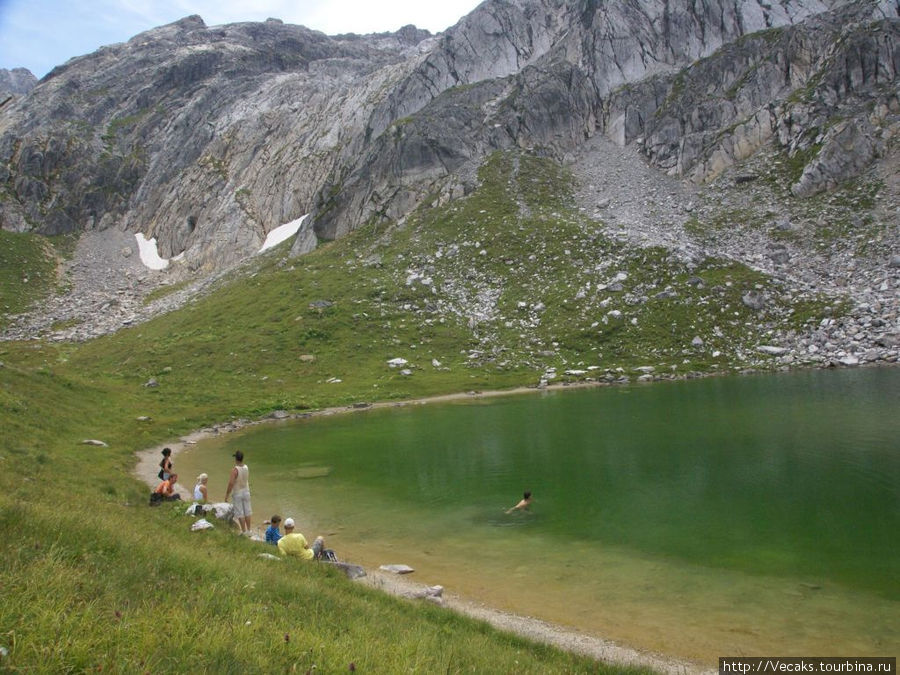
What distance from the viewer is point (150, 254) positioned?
144000mm

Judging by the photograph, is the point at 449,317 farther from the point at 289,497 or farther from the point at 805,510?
the point at 805,510

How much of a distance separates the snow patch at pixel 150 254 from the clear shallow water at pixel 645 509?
4464 inches

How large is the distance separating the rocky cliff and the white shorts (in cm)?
9604

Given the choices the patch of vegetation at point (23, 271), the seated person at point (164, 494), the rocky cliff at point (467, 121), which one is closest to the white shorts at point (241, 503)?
the seated person at point (164, 494)

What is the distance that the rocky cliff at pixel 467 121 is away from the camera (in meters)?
102

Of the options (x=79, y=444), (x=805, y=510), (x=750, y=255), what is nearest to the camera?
(x=805, y=510)

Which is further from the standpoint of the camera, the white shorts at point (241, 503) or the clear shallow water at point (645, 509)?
the white shorts at point (241, 503)

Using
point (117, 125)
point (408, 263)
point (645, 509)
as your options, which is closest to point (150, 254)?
point (117, 125)

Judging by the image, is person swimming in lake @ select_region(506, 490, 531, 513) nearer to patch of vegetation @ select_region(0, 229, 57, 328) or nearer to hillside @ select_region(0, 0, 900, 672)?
hillside @ select_region(0, 0, 900, 672)

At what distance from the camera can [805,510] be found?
2053 cm

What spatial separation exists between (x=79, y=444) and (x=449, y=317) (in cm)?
5346

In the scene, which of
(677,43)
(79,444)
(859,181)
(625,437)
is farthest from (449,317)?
(677,43)

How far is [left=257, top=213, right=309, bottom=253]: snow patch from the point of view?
135 meters

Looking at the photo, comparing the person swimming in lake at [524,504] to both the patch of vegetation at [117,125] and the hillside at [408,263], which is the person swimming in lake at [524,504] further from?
the patch of vegetation at [117,125]
